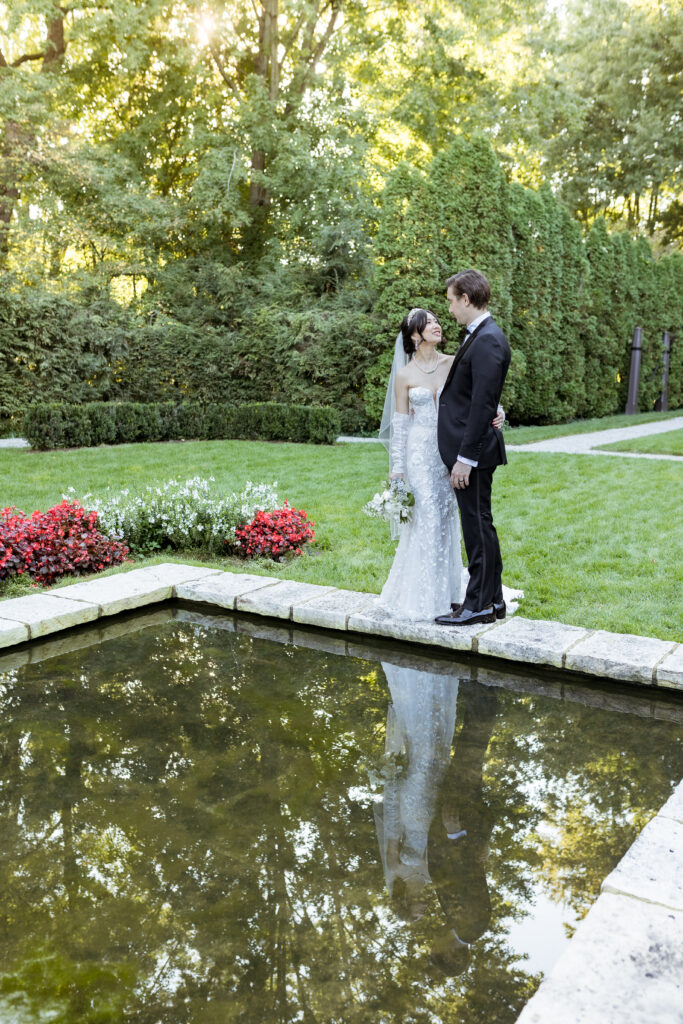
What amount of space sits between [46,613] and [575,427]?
13209 mm

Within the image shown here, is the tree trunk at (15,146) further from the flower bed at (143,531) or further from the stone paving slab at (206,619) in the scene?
the stone paving slab at (206,619)

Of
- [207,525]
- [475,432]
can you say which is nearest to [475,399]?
[475,432]

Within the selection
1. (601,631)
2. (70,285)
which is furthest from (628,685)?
(70,285)

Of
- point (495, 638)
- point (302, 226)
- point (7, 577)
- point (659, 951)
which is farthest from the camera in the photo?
point (302, 226)

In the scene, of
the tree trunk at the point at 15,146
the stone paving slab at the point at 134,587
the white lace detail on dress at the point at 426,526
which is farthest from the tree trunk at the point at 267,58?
the white lace detail on dress at the point at 426,526

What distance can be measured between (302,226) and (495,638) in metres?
16.6

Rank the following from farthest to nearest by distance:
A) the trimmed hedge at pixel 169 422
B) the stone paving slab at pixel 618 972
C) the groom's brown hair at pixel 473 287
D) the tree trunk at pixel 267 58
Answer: the tree trunk at pixel 267 58, the trimmed hedge at pixel 169 422, the groom's brown hair at pixel 473 287, the stone paving slab at pixel 618 972

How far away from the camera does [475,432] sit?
4625 millimetres

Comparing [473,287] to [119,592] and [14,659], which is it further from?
[14,659]

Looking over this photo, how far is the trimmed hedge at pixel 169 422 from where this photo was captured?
13.1m

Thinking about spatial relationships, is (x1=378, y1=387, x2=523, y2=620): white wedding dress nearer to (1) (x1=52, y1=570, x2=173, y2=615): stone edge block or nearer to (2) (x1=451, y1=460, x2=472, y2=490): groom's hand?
(2) (x1=451, y1=460, x2=472, y2=490): groom's hand

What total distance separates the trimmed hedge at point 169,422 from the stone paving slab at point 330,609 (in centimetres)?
859

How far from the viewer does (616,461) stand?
11.3 m

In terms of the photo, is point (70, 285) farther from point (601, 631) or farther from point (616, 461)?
point (601, 631)
